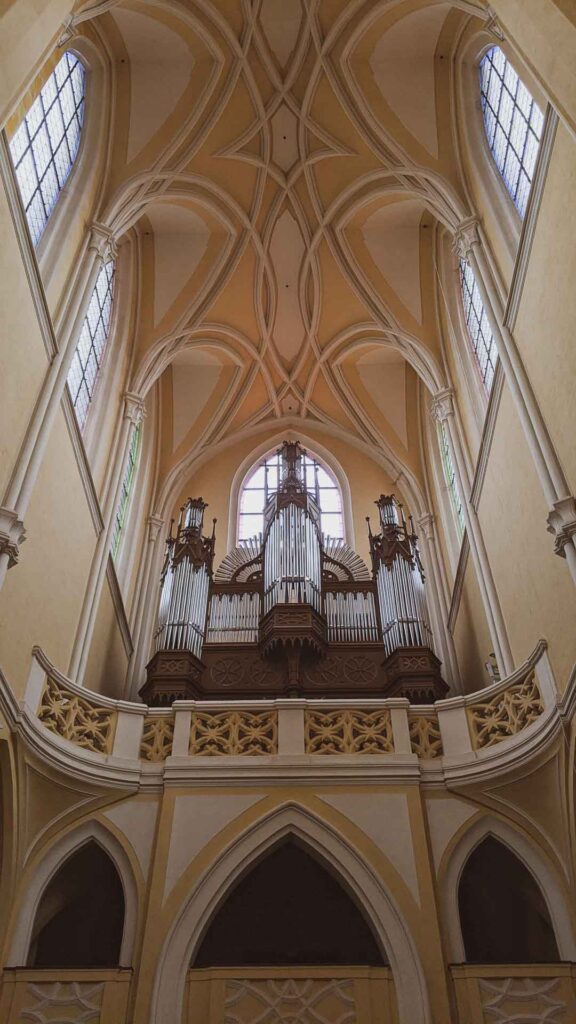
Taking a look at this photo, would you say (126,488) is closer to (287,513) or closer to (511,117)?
(287,513)

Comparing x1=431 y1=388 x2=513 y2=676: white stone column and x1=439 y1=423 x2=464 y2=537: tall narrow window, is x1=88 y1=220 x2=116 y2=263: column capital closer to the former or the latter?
x1=431 y1=388 x2=513 y2=676: white stone column

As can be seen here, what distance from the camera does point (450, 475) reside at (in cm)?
1527

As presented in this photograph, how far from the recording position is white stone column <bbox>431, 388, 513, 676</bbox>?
1031cm

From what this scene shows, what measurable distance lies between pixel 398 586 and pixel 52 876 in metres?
7.45

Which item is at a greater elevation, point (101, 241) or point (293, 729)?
point (101, 241)

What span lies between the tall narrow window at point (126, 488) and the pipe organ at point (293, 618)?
3.43 feet

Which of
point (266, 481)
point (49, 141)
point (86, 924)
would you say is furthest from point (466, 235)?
point (86, 924)

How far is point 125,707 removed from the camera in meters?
9.19

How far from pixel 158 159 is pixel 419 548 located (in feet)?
28.7

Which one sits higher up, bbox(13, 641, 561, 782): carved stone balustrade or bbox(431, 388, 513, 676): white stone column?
bbox(431, 388, 513, 676): white stone column

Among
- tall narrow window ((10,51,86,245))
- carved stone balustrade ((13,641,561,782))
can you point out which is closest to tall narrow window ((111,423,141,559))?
tall narrow window ((10,51,86,245))

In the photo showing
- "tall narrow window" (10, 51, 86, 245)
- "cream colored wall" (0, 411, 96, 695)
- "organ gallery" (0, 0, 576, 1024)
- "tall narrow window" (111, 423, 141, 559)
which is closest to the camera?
"organ gallery" (0, 0, 576, 1024)

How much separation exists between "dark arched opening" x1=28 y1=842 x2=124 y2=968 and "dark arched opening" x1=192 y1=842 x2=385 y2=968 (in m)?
1.22

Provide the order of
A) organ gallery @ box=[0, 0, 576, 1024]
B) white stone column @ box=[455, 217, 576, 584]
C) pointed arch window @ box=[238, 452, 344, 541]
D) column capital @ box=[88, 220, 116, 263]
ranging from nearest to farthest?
white stone column @ box=[455, 217, 576, 584] < organ gallery @ box=[0, 0, 576, 1024] < column capital @ box=[88, 220, 116, 263] < pointed arch window @ box=[238, 452, 344, 541]
